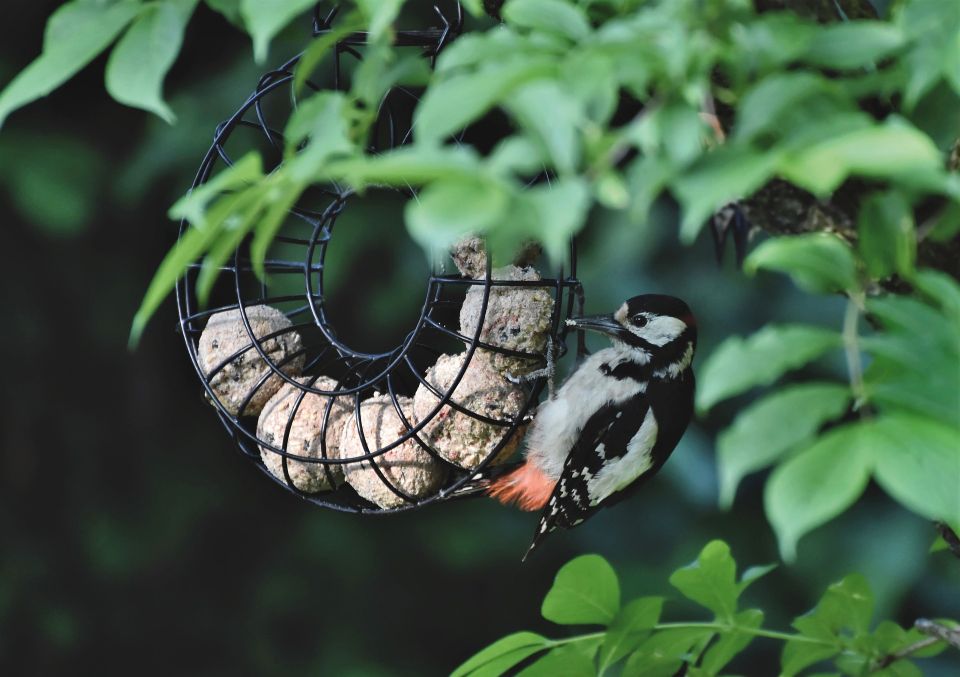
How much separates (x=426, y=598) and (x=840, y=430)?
2287 millimetres

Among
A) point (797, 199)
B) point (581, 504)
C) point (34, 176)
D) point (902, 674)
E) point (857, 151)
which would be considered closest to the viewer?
point (857, 151)

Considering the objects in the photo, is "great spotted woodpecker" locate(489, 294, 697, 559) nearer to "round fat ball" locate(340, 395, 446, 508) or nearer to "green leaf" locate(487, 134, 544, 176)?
"round fat ball" locate(340, 395, 446, 508)

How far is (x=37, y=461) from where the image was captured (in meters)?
2.70

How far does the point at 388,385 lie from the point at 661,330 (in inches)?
17.7

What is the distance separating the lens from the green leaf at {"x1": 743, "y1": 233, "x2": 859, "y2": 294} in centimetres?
65

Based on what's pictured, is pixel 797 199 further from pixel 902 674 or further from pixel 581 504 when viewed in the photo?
pixel 581 504

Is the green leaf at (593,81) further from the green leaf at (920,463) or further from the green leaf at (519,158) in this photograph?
the green leaf at (920,463)

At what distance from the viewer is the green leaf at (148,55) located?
730 mm

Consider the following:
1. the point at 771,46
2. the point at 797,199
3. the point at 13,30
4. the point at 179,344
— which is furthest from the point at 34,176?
the point at 771,46

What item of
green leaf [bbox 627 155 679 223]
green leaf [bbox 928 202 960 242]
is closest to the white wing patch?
green leaf [bbox 928 202 960 242]

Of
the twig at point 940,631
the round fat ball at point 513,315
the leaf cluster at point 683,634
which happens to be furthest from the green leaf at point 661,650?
the round fat ball at point 513,315

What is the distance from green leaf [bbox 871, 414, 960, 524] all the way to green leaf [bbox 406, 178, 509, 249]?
23cm

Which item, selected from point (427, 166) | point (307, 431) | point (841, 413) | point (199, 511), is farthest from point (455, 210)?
point (199, 511)

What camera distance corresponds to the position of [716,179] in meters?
0.59
